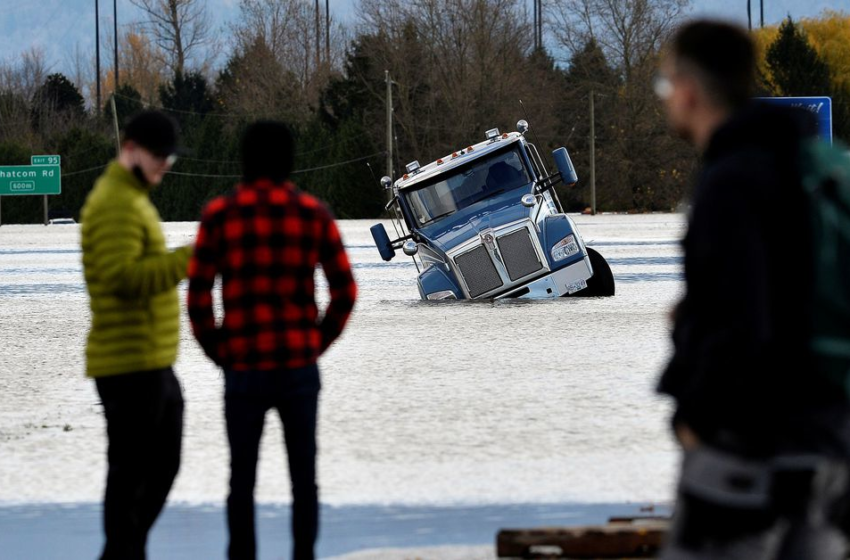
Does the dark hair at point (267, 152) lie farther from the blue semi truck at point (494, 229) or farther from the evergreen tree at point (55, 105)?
the evergreen tree at point (55, 105)

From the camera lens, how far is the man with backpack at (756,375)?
2.84 m

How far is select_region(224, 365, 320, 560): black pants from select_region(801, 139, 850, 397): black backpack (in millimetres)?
2103

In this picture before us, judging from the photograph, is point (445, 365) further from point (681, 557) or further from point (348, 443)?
point (681, 557)

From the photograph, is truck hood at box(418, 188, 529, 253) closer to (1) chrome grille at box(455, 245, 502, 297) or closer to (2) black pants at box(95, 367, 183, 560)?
(1) chrome grille at box(455, 245, 502, 297)

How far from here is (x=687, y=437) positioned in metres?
2.96

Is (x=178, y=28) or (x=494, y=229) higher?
(x=178, y=28)

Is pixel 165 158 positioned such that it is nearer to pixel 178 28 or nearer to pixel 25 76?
pixel 178 28

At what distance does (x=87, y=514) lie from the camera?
21.3ft

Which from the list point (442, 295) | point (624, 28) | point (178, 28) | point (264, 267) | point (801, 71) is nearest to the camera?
point (264, 267)

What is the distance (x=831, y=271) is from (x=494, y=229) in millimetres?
15281

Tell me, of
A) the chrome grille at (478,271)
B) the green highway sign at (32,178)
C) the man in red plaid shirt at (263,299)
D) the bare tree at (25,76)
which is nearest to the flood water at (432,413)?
the chrome grille at (478,271)

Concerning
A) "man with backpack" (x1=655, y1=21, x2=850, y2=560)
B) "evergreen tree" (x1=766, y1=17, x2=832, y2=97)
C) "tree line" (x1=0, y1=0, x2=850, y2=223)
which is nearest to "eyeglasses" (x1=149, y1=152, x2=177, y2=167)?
"man with backpack" (x1=655, y1=21, x2=850, y2=560)

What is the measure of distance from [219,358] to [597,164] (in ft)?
267

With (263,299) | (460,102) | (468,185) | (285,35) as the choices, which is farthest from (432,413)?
(285,35)
